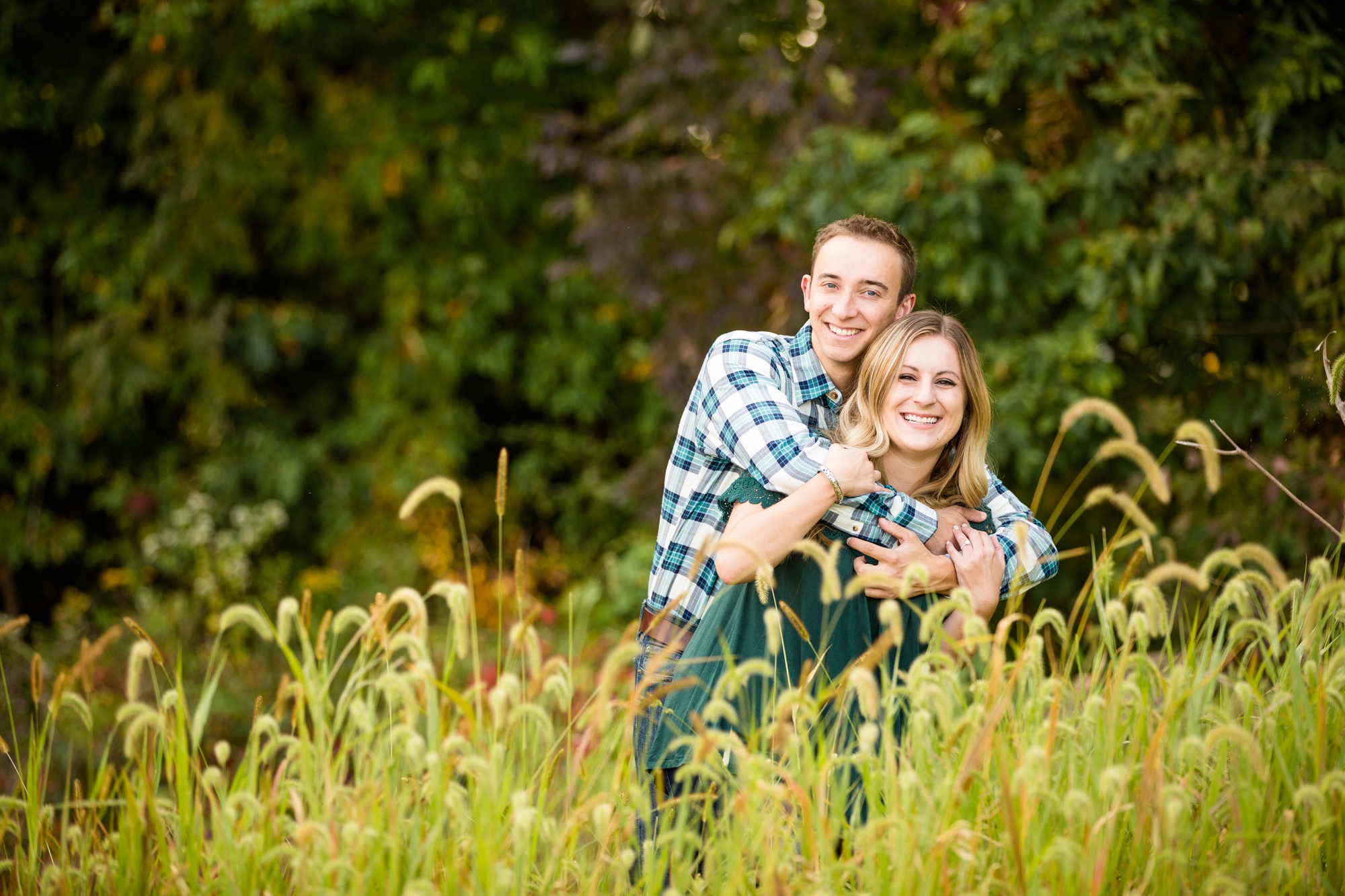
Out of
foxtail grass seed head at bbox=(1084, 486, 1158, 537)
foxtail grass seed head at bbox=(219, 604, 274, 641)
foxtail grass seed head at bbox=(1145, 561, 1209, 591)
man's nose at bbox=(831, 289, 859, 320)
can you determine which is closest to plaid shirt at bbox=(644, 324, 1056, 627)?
man's nose at bbox=(831, 289, 859, 320)

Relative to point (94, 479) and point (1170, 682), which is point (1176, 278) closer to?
point (1170, 682)

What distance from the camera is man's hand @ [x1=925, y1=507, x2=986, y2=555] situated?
7.64 feet

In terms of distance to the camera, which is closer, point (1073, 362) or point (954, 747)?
point (954, 747)

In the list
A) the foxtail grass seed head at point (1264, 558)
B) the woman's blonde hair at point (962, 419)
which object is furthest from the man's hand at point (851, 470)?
the foxtail grass seed head at point (1264, 558)

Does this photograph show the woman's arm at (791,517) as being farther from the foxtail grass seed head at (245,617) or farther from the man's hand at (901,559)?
the foxtail grass seed head at (245,617)

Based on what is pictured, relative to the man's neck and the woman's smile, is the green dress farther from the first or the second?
the man's neck

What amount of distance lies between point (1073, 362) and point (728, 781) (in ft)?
11.0

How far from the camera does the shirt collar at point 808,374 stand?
8.48 feet

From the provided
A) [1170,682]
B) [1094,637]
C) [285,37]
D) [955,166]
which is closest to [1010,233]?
[955,166]

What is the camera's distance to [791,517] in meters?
2.15

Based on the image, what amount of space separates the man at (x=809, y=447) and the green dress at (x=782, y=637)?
63mm

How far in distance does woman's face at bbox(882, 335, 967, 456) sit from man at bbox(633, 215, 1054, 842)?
0.15m

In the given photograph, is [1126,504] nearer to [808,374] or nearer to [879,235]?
[808,374]

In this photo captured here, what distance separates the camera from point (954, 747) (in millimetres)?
1906
